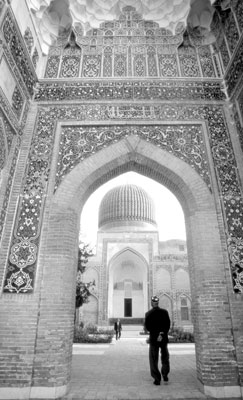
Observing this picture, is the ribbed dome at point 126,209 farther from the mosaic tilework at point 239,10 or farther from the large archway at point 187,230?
the mosaic tilework at point 239,10

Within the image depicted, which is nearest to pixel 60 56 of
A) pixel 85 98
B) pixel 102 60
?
pixel 102 60

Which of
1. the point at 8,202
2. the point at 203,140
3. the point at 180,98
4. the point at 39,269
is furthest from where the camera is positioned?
the point at 180,98

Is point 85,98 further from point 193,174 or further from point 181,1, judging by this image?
point 181,1

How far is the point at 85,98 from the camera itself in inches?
222

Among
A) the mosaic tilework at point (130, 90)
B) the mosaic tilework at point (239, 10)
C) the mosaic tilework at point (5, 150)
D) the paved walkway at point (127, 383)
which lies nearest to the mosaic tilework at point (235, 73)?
the mosaic tilework at point (130, 90)

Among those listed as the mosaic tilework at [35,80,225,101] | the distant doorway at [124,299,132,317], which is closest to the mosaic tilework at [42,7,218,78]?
the mosaic tilework at [35,80,225,101]

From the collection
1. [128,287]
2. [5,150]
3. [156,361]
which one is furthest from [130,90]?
[128,287]

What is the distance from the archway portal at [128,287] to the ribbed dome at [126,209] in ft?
8.29

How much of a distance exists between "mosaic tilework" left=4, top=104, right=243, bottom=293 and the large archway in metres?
0.18

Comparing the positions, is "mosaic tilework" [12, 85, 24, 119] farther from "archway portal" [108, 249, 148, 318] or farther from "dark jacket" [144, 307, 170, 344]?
"archway portal" [108, 249, 148, 318]

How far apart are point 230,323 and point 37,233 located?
3.17m

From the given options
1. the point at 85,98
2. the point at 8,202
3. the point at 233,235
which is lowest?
the point at 233,235

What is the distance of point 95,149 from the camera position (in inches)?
202

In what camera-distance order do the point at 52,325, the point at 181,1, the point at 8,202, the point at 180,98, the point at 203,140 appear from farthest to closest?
the point at 181,1 → the point at 180,98 → the point at 203,140 → the point at 8,202 → the point at 52,325
